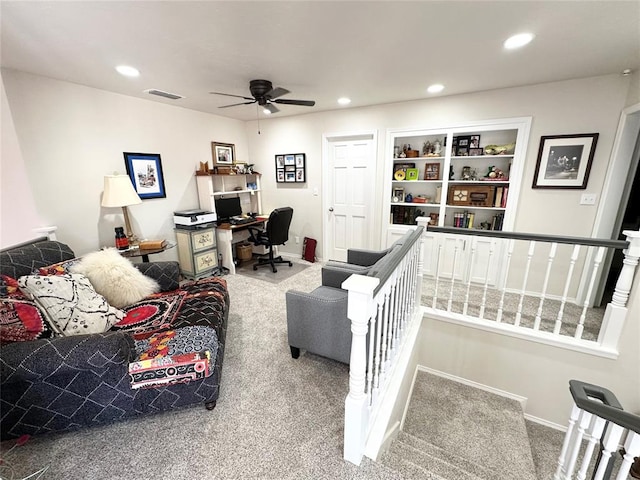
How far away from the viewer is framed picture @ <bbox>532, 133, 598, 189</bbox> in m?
2.75

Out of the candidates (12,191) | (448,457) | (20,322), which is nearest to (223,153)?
(12,191)

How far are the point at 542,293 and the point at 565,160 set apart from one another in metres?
1.62

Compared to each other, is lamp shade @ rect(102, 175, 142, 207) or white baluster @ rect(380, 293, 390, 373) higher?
lamp shade @ rect(102, 175, 142, 207)

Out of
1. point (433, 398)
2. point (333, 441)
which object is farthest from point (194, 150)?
point (433, 398)

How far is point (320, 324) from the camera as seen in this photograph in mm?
1950

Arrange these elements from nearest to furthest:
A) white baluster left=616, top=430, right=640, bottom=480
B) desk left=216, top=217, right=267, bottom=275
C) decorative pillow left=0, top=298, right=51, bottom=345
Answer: white baluster left=616, top=430, right=640, bottom=480 < decorative pillow left=0, top=298, right=51, bottom=345 < desk left=216, top=217, right=267, bottom=275

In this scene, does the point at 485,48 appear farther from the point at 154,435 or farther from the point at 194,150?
the point at 194,150

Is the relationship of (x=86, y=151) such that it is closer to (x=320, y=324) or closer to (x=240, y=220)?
(x=240, y=220)

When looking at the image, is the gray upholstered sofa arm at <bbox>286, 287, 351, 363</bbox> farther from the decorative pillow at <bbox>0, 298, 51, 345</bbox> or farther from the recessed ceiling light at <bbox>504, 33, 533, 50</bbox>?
the recessed ceiling light at <bbox>504, 33, 533, 50</bbox>

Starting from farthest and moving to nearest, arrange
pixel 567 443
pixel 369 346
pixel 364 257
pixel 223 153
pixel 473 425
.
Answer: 1. pixel 223 153
2. pixel 364 257
3. pixel 473 425
4. pixel 369 346
5. pixel 567 443

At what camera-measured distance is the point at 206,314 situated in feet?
6.45

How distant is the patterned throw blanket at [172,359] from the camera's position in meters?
1.46

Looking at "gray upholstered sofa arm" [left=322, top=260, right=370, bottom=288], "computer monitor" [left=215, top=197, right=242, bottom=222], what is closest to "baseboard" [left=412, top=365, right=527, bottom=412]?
"gray upholstered sofa arm" [left=322, top=260, right=370, bottom=288]

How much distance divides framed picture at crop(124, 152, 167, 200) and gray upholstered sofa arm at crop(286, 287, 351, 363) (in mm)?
2569
